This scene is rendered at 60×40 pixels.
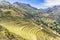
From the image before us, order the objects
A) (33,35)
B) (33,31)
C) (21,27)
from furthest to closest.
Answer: (21,27) → (33,31) → (33,35)

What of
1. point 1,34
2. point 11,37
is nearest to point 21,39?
point 11,37

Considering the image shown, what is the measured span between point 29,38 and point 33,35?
11.7 m

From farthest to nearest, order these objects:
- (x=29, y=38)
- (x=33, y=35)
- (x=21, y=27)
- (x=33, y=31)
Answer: (x=21, y=27) → (x=33, y=31) → (x=33, y=35) → (x=29, y=38)

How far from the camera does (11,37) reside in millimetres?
136750

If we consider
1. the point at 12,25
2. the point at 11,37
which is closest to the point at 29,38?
the point at 11,37

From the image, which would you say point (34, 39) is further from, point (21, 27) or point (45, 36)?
point (21, 27)

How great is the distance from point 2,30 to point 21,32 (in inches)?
889

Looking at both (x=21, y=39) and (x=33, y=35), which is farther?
(x=33, y=35)

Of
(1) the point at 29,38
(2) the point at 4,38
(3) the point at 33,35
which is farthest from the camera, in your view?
(3) the point at 33,35

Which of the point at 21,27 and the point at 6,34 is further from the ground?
the point at 6,34

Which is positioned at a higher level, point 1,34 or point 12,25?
point 1,34

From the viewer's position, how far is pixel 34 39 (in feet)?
488

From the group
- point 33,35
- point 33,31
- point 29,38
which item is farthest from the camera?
point 33,31

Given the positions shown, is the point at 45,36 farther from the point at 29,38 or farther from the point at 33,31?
the point at 29,38
